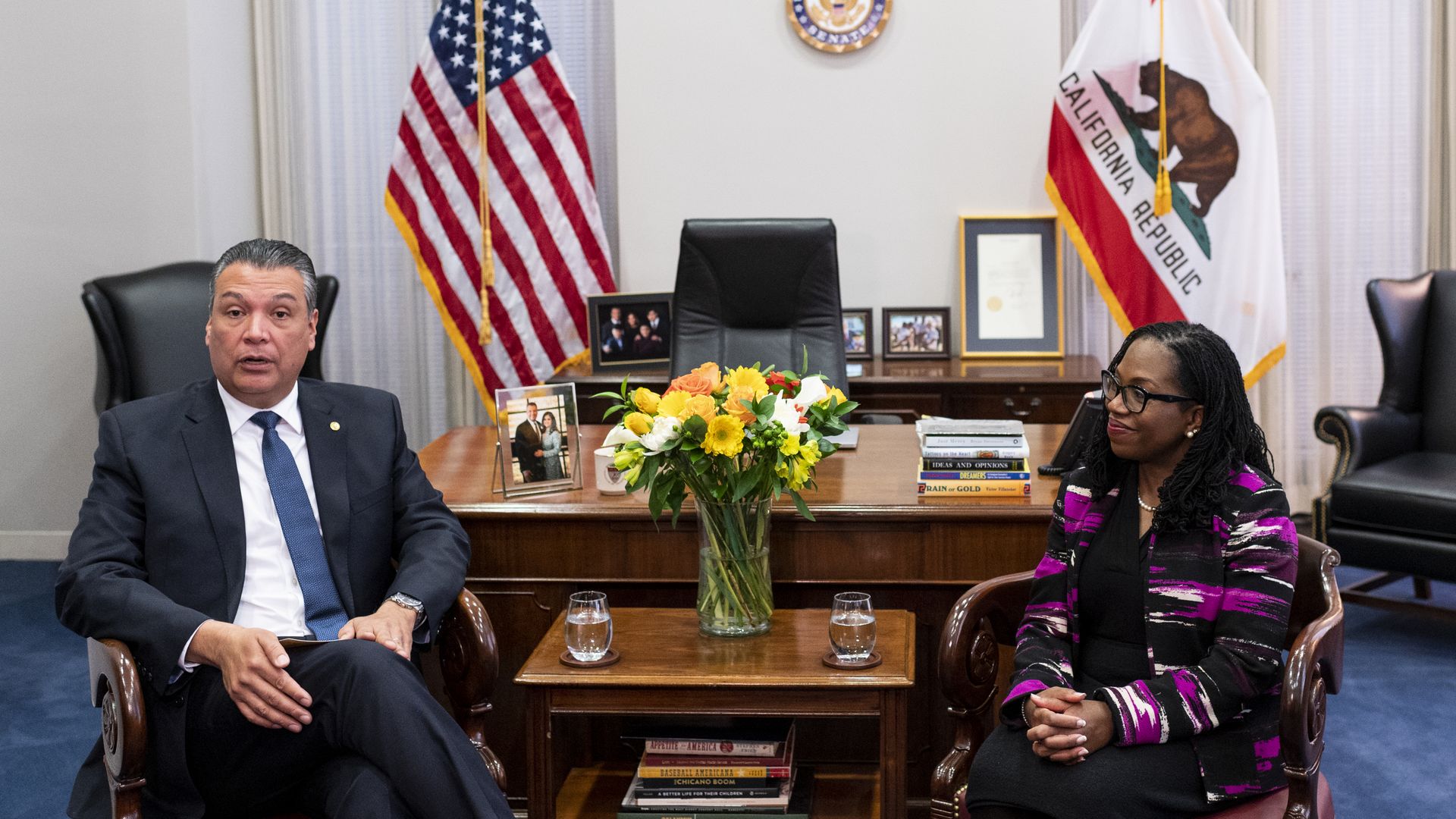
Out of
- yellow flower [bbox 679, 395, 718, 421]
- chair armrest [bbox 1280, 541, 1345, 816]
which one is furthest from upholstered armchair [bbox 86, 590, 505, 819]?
chair armrest [bbox 1280, 541, 1345, 816]

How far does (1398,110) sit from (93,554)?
470 centimetres

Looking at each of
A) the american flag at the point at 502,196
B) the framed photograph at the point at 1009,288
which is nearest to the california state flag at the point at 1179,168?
the framed photograph at the point at 1009,288

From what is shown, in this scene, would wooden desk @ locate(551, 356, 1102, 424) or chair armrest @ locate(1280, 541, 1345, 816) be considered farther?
wooden desk @ locate(551, 356, 1102, 424)

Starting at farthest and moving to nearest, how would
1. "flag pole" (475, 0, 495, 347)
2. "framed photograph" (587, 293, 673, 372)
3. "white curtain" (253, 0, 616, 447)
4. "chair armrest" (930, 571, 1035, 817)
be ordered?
1. "white curtain" (253, 0, 616, 447)
2. "framed photograph" (587, 293, 673, 372)
3. "flag pole" (475, 0, 495, 347)
4. "chair armrest" (930, 571, 1035, 817)

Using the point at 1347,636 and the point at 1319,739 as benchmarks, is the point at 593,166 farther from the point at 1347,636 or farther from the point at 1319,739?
the point at 1319,739

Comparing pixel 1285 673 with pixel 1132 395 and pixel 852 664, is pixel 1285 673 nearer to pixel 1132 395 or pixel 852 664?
pixel 1132 395

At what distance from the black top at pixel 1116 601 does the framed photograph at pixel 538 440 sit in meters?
1.10

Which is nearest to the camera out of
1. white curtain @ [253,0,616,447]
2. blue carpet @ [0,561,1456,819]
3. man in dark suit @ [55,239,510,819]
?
man in dark suit @ [55,239,510,819]

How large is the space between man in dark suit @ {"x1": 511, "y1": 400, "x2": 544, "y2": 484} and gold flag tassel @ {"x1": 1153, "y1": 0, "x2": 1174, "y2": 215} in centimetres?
253

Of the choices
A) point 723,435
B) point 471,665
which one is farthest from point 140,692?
point 723,435

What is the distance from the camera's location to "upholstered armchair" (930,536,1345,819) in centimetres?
181

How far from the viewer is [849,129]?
4.79 metres

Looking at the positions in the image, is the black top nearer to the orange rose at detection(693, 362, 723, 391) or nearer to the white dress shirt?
the orange rose at detection(693, 362, 723, 391)

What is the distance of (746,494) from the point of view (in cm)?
221
